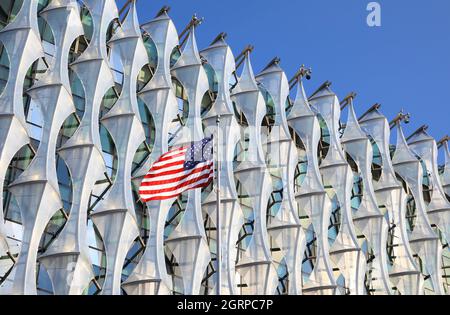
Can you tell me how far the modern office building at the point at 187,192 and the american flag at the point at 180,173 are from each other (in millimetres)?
3350

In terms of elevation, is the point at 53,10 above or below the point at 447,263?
above

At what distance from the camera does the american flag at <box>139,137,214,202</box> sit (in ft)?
97.7

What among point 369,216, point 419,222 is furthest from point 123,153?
point 419,222

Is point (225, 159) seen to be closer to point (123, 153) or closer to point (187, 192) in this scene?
point (187, 192)

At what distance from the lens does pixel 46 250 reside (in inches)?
1531

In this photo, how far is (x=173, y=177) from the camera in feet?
99.3

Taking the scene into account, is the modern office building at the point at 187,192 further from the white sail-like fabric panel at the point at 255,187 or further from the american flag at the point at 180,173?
A: the american flag at the point at 180,173

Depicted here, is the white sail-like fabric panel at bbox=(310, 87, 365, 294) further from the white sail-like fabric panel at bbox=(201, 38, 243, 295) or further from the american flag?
the american flag

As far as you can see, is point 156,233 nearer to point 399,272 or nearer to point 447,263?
point 399,272

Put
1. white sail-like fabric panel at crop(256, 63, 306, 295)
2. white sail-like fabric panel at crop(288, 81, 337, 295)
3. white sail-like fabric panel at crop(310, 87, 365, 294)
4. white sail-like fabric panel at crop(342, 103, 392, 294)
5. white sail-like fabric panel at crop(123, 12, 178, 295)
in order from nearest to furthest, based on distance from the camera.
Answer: white sail-like fabric panel at crop(123, 12, 178, 295) → white sail-like fabric panel at crop(256, 63, 306, 295) → white sail-like fabric panel at crop(288, 81, 337, 295) → white sail-like fabric panel at crop(310, 87, 365, 294) → white sail-like fabric panel at crop(342, 103, 392, 294)

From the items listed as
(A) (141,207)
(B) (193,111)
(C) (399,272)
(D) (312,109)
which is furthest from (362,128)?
(A) (141,207)

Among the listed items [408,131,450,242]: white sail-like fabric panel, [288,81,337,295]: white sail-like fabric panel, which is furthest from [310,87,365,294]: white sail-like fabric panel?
[408,131,450,242]: white sail-like fabric panel

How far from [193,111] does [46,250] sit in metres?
12.5

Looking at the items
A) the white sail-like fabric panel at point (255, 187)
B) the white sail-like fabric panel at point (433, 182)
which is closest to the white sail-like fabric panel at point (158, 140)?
the white sail-like fabric panel at point (255, 187)
